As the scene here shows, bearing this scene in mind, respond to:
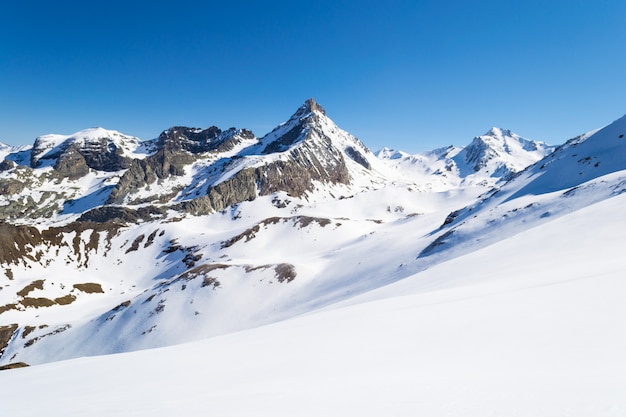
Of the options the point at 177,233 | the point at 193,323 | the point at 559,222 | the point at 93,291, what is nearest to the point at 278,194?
the point at 177,233

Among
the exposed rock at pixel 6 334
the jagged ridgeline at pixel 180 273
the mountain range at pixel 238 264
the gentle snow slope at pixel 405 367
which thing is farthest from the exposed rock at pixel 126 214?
the gentle snow slope at pixel 405 367

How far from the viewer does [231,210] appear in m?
148

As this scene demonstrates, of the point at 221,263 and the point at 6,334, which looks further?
the point at 221,263

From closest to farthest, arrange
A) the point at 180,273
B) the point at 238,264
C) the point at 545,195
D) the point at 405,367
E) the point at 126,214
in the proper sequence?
the point at 405,367, the point at 545,195, the point at 238,264, the point at 180,273, the point at 126,214

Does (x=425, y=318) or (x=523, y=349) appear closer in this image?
(x=523, y=349)

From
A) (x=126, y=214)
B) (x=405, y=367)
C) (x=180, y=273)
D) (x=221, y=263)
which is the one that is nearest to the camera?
(x=405, y=367)

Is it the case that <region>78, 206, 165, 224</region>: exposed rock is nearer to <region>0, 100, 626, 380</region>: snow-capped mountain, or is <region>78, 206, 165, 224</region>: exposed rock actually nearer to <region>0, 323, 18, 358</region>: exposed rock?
<region>0, 100, 626, 380</region>: snow-capped mountain

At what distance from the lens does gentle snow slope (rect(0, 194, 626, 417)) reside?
19.7ft

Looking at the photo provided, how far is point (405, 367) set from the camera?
26.8 feet

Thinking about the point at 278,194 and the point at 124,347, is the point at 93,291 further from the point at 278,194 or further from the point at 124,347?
the point at 278,194

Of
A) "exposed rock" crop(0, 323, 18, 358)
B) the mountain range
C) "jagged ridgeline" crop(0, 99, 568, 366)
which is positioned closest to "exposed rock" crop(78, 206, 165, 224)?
"jagged ridgeline" crop(0, 99, 568, 366)

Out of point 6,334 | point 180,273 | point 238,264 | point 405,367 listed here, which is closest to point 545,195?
point 405,367

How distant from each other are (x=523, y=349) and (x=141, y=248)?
130386 mm

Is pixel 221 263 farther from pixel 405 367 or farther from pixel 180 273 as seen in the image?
pixel 405 367
